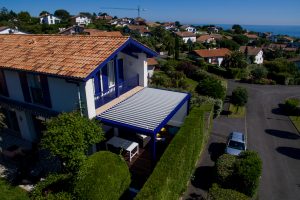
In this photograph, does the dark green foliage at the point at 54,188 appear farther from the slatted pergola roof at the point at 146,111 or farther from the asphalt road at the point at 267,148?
the asphalt road at the point at 267,148

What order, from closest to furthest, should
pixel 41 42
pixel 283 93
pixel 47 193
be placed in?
pixel 47 193 → pixel 41 42 → pixel 283 93

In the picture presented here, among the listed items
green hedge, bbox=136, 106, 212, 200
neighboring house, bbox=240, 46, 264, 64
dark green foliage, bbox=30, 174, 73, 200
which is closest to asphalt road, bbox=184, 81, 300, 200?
green hedge, bbox=136, 106, 212, 200

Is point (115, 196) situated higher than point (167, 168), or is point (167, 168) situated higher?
point (167, 168)

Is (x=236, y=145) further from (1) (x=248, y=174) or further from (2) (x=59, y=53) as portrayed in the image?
(2) (x=59, y=53)

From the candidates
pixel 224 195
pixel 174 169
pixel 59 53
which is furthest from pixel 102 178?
pixel 59 53

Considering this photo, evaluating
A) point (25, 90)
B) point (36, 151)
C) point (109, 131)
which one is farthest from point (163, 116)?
point (25, 90)

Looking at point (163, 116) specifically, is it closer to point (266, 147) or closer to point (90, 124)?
point (90, 124)
